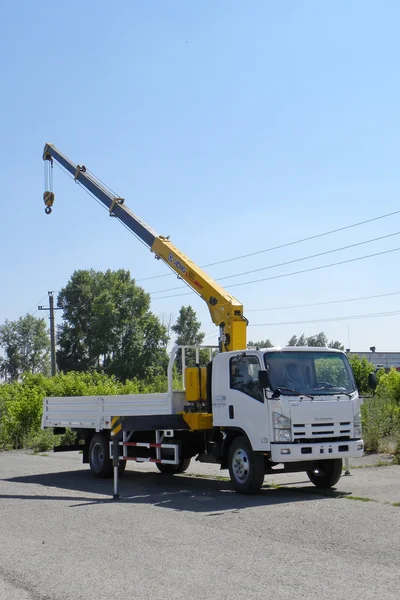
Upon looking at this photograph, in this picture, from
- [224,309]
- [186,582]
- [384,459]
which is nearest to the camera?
[186,582]

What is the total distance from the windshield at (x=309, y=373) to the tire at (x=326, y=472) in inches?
53.0

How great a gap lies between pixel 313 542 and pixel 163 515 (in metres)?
3.13

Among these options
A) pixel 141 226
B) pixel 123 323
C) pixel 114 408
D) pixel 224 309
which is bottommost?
pixel 114 408

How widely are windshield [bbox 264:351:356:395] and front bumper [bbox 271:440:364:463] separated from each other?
0.90 meters

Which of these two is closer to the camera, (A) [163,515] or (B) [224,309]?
(A) [163,515]

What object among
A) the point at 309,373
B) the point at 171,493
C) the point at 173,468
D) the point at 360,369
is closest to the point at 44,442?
the point at 173,468

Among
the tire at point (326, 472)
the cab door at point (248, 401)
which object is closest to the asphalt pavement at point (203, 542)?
the tire at point (326, 472)

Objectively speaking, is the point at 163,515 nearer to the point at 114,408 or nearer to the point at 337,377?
the point at 337,377

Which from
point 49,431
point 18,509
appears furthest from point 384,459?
point 49,431

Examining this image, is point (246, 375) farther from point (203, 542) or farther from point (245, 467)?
point (203, 542)

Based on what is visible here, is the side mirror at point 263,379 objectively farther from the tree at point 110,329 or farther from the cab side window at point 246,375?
the tree at point 110,329

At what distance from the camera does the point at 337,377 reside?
1354 cm

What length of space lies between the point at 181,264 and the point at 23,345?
345 ft

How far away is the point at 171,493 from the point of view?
14.0m
